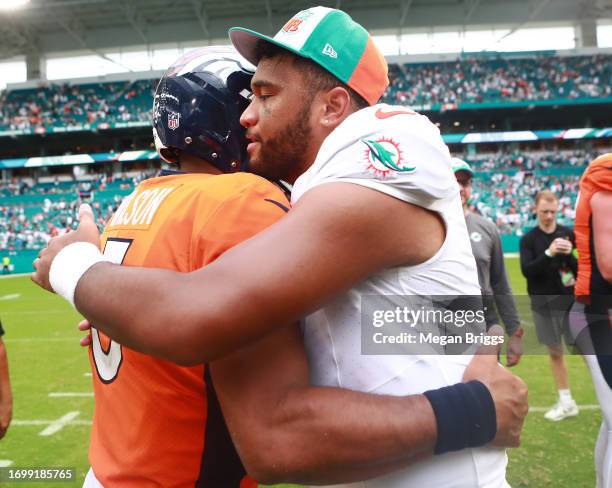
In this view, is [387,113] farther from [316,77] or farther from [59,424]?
[59,424]

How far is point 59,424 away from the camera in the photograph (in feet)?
16.5

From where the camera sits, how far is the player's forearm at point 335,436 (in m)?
1.05

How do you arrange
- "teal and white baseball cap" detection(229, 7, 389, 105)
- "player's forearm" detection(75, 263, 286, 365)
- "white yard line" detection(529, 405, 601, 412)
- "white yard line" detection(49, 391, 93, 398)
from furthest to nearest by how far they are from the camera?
"white yard line" detection(49, 391, 93, 398) < "white yard line" detection(529, 405, 601, 412) < "teal and white baseball cap" detection(229, 7, 389, 105) < "player's forearm" detection(75, 263, 286, 365)

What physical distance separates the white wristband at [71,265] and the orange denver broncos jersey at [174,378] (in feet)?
0.46

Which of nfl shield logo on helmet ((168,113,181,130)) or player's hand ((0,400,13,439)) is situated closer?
nfl shield logo on helmet ((168,113,181,130))

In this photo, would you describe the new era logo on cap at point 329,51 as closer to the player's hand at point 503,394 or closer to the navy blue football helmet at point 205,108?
the navy blue football helmet at point 205,108

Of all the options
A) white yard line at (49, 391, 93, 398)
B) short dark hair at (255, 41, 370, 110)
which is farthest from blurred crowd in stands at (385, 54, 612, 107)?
short dark hair at (255, 41, 370, 110)

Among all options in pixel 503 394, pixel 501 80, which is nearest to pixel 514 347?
pixel 503 394

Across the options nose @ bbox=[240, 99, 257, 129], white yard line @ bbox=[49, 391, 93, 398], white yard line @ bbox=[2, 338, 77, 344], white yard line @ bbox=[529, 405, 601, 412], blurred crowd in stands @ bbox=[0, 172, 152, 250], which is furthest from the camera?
blurred crowd in stands @ bbox=[0, 172, 152, 250]

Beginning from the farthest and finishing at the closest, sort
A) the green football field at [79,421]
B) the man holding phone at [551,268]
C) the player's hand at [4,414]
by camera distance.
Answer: the man holding phone at [551,268], the green football field at [79,421], the player's hand at [4,414]

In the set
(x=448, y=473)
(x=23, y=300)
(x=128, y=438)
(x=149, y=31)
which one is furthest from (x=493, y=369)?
(x=149, y=31)

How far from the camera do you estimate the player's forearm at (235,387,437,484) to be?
3.44 ft

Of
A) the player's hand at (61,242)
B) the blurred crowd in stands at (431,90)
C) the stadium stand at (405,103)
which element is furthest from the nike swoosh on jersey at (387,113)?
the blurred crowd in stands at (431,90)

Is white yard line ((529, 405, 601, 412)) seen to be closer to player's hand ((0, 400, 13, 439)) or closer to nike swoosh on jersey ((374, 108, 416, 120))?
player's hand ((0, 400, 13, 439))
